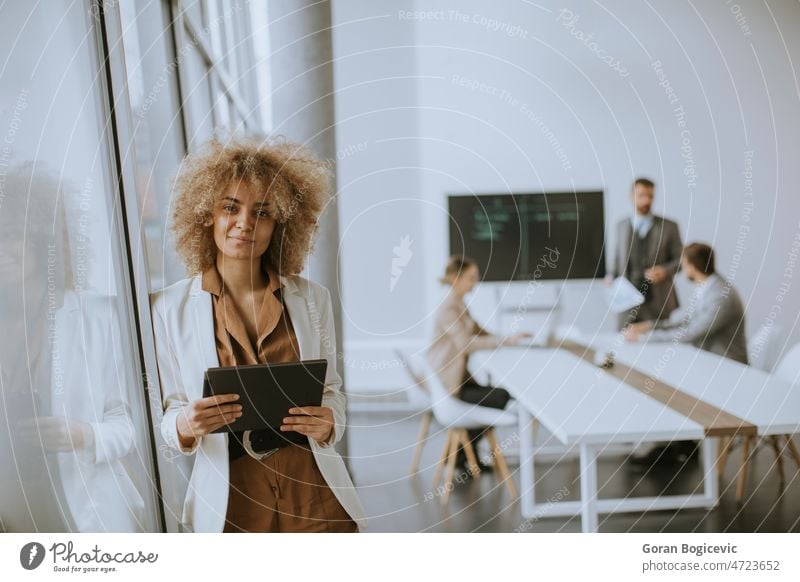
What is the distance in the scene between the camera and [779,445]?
1.15m

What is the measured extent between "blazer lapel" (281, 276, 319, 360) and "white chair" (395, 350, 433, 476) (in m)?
0.15

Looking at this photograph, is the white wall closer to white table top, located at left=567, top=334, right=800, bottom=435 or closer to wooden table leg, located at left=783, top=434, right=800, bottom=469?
white table top, located at left=567, top=334, right=800, bottom=435

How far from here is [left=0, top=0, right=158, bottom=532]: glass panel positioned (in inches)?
45.0

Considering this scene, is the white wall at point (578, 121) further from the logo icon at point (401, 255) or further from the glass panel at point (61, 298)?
the glass panel at point (61, 298)

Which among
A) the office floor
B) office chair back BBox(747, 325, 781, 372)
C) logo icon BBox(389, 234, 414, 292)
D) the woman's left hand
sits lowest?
the office floor

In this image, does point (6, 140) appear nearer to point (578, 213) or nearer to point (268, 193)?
point (268, 193)

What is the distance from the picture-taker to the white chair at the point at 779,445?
3.69ft

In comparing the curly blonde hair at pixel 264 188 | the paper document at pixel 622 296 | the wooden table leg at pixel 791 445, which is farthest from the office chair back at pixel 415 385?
the wooden table leg at pixel 791 445

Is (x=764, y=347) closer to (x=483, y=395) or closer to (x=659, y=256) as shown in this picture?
(x=659, y=256)

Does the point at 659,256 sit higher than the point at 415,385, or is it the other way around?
the point at 659,256

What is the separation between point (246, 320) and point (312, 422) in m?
0.21
